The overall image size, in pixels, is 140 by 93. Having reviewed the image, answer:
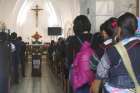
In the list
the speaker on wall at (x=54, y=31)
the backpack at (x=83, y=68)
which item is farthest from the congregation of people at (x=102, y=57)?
the speaker on wall at (x=54, y=31)

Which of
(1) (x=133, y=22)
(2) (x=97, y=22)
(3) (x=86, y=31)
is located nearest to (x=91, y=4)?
(2) (x=97, y=22)

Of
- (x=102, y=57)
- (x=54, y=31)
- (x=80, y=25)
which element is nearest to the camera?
(x=102, y=57)

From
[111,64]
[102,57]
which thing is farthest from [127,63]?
[102,57]

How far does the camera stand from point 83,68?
232 inches

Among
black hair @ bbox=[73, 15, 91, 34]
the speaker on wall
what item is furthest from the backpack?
the speaker on wall

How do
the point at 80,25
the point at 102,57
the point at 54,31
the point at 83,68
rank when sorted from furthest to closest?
1. the point at 54,31
2. the point at 80,25
3. the point at 83,68
4. the point at 102,57

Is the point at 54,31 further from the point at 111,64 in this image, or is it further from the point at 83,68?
the point at 111,64

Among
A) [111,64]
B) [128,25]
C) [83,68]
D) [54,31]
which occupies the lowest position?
[83,68]

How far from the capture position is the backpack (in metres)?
5.88

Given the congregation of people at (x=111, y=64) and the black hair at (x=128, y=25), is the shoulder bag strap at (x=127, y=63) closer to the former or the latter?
the congregation of people at (x=111, y=64)

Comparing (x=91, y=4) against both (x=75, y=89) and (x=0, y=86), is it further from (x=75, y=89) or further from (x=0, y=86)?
(x=75, y=89)

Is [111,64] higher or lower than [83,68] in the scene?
higher

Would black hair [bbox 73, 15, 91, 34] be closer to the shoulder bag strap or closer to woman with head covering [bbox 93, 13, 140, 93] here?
woman with head covering [bbox 93, 13, 140, 93]

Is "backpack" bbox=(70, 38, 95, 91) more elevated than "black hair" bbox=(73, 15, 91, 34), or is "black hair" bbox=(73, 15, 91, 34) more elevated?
"black hair" bbox=(73, 15, 91, 34)
